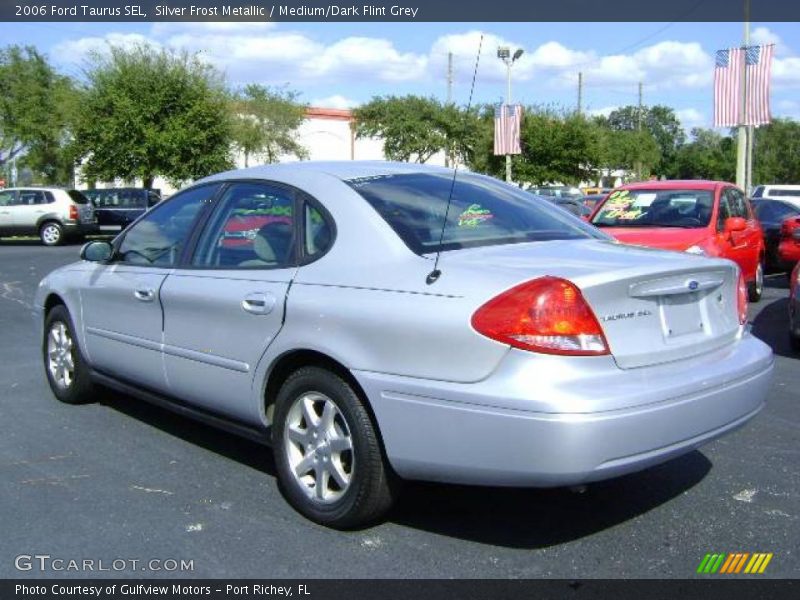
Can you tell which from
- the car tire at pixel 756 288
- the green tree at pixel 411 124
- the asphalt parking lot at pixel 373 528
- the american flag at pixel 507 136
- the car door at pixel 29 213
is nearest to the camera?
the asphalt parking lot at pixel 373 528

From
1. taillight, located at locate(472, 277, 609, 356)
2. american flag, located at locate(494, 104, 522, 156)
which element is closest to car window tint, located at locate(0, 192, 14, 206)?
american flag, located at locate(494, 104, 522, 156)

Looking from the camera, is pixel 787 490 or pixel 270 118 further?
pixel 270 118

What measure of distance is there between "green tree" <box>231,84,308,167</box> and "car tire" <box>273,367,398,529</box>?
42661 millimetres

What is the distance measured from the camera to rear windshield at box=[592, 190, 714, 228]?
9.62m

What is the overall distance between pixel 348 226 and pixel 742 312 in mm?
1932

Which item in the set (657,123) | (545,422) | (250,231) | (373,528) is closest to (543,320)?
(545,422)

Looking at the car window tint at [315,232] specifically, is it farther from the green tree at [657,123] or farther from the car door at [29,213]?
the green tree at [657,123]

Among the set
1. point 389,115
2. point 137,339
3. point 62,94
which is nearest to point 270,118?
point 389,115

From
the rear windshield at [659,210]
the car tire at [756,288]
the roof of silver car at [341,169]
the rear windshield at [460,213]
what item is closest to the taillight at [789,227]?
the car tire at [756,288]

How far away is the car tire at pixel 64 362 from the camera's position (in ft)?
18.8

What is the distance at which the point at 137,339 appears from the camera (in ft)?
16.1

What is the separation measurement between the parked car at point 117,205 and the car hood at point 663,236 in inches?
774
